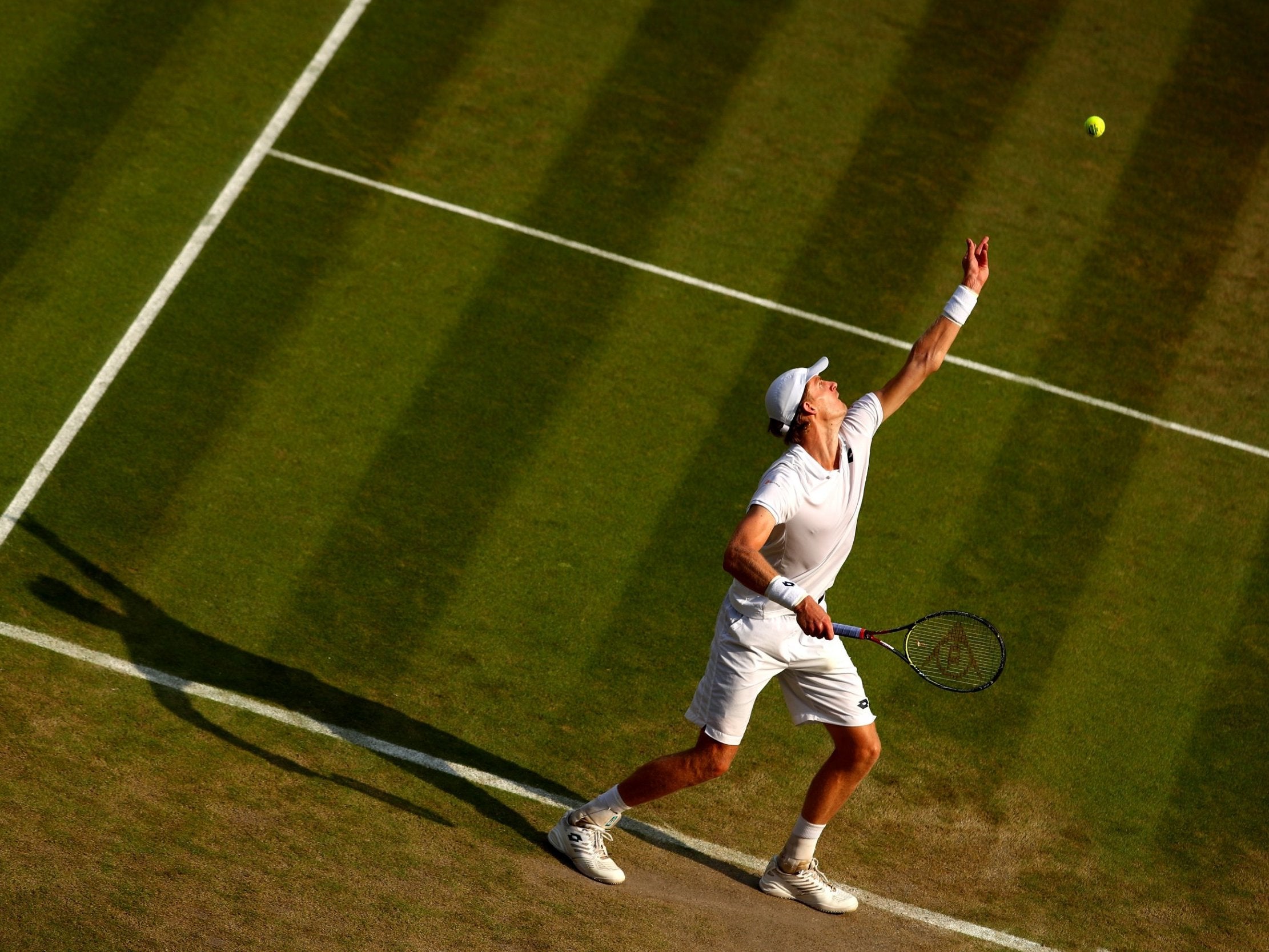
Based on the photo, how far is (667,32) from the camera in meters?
12.7

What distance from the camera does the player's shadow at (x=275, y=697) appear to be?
25.4 ft

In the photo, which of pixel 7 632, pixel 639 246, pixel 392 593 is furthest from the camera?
pixel 639 246


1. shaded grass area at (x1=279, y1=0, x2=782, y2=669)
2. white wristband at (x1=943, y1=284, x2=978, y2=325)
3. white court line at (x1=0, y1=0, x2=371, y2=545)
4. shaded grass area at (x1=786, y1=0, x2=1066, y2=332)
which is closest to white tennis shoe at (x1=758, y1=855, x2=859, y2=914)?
shaded grass area at (x1=279, y1=0, x2=782, y2=669)

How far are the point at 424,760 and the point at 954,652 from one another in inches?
120

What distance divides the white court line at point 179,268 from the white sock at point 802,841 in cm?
512

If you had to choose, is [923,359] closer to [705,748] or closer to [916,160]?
[705,748]

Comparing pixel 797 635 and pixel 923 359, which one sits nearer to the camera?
pixel 797 635

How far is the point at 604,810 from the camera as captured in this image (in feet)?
23.8

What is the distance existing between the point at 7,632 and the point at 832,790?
4789mm

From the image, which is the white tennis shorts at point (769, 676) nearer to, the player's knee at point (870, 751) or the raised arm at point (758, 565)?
the player's knee at point (870, 751)

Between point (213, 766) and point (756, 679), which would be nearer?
point (756, 679)

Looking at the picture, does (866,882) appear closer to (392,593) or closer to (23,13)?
(392,593)

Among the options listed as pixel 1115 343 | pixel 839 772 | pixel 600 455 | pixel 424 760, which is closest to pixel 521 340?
pixel 600 455

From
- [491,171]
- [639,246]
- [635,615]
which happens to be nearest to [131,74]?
[491,171]
